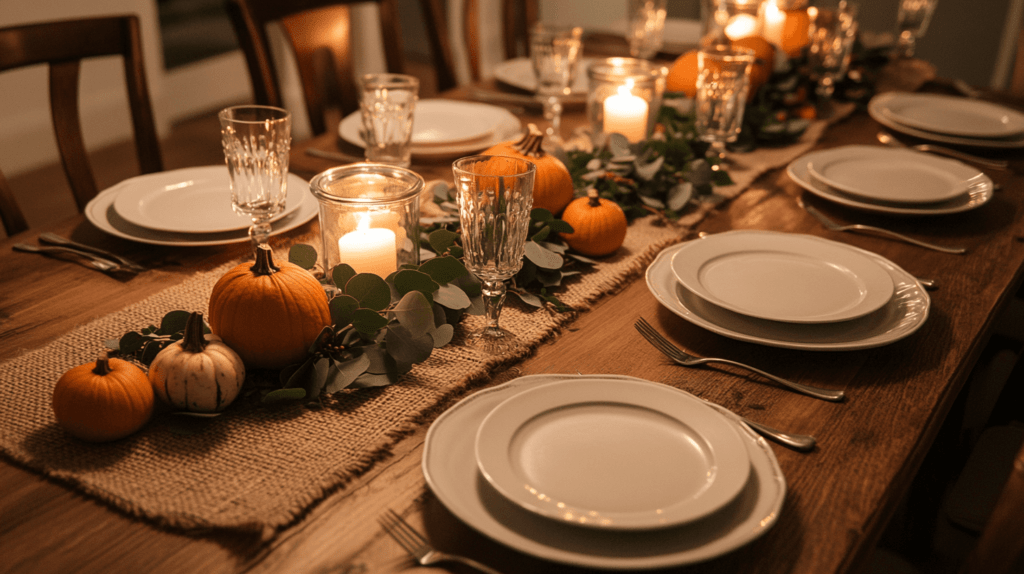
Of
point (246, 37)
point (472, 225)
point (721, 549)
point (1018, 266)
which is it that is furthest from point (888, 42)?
point (721, 549)

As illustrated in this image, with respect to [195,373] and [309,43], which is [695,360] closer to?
[195,373]

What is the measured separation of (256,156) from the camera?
0.96 metres

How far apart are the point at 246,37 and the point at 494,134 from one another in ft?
2.06

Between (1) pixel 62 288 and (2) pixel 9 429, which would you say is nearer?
(2) pixel 9 429

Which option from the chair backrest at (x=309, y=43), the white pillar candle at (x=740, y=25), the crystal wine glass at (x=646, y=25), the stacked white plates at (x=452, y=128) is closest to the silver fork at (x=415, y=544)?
the stacked white plates at (x=452, y=128)

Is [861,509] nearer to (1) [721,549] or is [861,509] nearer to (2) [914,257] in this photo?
(1) [721,549]

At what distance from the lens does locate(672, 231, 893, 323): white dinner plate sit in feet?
3.03

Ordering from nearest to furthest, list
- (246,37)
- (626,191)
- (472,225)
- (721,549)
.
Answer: (721,549) < (472,225) < (626,191) < (246,37)

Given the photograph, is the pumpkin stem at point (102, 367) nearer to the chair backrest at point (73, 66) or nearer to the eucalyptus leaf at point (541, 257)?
the eucalyptus leaf at point (541, 257)

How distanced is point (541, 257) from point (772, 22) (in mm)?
1381

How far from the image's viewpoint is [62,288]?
3.18ft

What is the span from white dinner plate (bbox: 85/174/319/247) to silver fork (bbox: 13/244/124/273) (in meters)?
0.04

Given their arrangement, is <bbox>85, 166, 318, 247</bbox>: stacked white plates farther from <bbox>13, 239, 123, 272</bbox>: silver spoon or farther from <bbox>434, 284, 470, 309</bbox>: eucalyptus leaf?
<bbox>434, 284, 470, 309</bbox>: eucalyptus leaf

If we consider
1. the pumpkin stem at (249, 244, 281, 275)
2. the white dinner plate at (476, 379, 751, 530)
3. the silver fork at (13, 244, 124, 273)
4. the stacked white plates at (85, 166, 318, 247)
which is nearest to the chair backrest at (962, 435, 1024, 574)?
the white dinner plate at (476, 379, 751, 530)
